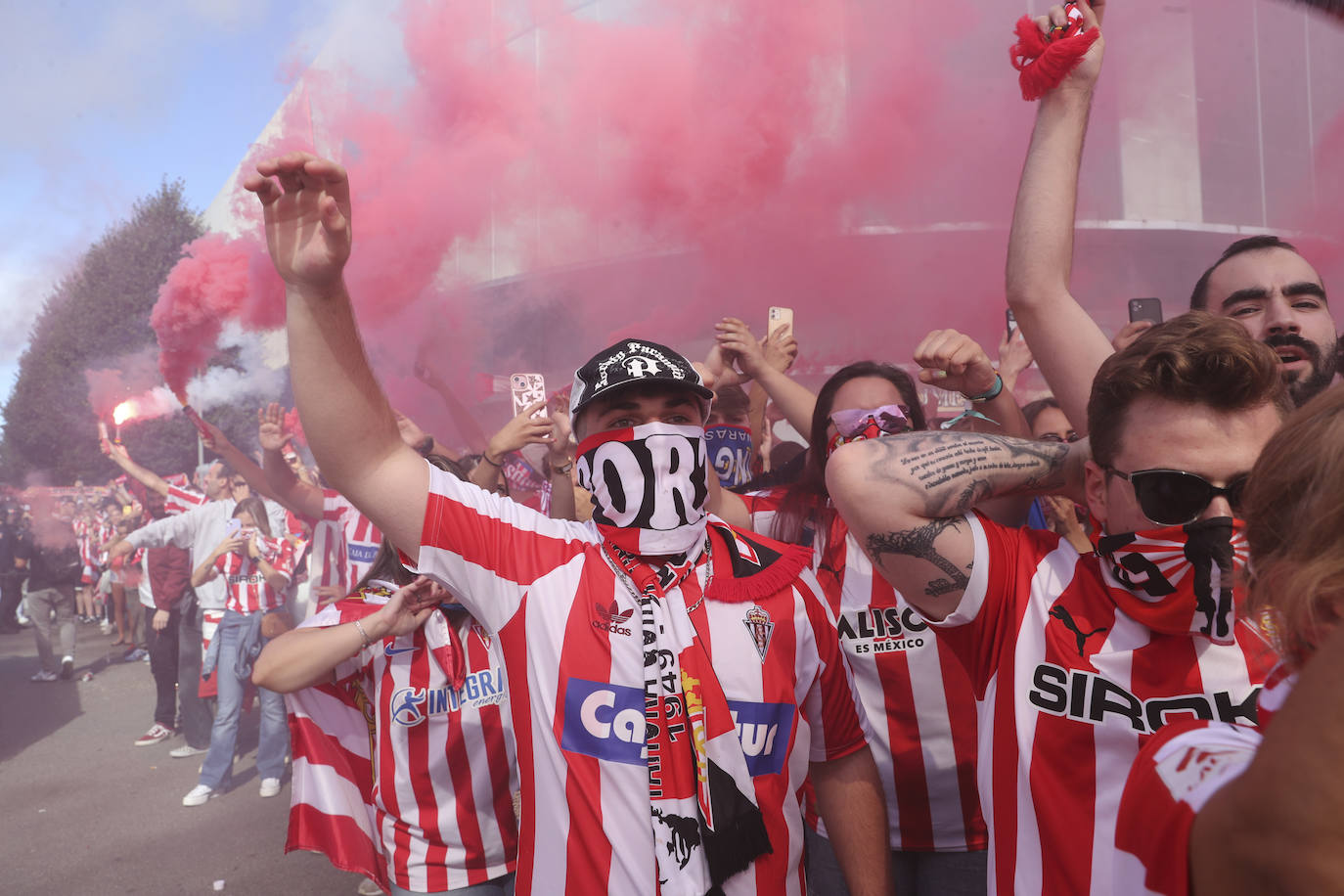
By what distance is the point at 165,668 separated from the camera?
865 cm

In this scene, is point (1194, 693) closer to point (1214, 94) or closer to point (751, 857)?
point (751, 857)

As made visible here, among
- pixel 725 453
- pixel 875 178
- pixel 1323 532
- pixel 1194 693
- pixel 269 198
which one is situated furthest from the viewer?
pixel 875 178

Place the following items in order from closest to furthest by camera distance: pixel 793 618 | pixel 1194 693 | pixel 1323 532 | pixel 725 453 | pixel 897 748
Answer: pixel 1323 532
pixel 1194 693
pixel 793 618
pixel 897 748
pixel 725 453

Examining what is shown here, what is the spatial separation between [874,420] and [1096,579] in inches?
52.5

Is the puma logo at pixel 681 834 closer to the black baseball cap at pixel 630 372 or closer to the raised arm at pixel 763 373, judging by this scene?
the black baseball cap at pixel 630 372

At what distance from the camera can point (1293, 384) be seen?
6.88 ft

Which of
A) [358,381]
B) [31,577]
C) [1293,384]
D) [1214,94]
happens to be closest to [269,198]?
[358,381]

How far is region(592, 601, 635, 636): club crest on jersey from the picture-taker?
1.95 m

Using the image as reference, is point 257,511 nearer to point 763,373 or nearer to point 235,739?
point 235,739

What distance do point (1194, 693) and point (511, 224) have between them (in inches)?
333

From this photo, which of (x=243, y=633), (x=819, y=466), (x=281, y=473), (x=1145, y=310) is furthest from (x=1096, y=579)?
(x=243, y=633)

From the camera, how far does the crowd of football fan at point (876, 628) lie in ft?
3.00

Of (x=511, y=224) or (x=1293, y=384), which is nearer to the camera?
(x=1293, y=384)

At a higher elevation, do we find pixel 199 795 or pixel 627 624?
pixel 627 624
